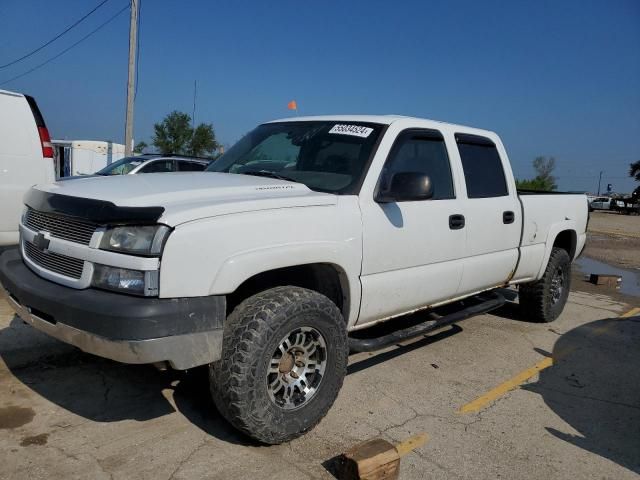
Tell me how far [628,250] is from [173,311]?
52.9 feet

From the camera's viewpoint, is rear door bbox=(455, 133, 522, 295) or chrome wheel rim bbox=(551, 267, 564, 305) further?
chrome wheel rim bbox=(551, 267, 564, 305)

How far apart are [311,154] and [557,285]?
374cm

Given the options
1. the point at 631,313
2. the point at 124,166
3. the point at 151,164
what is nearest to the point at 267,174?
the point at 631,313

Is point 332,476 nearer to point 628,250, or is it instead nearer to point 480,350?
point 480,350

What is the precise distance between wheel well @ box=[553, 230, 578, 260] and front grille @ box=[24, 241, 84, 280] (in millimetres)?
5176

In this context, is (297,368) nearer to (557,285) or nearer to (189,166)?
(557,285)

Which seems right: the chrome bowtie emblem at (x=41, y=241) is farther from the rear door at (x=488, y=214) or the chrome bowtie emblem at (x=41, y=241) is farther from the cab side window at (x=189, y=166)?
the cab side window at (x=189, y=166)

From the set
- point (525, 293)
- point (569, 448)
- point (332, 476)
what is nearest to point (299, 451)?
point (332, 476)

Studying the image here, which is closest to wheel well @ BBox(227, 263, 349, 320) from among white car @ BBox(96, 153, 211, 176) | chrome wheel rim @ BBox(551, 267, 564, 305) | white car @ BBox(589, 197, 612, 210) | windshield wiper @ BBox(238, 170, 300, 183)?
windshield wiper @ BBox(238, 170, 300, 183)

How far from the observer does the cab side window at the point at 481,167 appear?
4633 millimetres

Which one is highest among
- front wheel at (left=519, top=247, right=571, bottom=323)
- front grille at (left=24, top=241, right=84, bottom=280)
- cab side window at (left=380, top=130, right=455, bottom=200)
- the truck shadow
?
cab side window at (left=380, top=130, right=455, bottom=200)

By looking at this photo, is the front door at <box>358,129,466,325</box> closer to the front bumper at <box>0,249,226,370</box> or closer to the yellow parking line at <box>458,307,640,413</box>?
the yellow parking line at <box>458,307,640,413</box>

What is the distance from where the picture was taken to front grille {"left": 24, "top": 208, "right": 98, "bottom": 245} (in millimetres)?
2828

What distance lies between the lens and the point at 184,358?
268 centimetres
